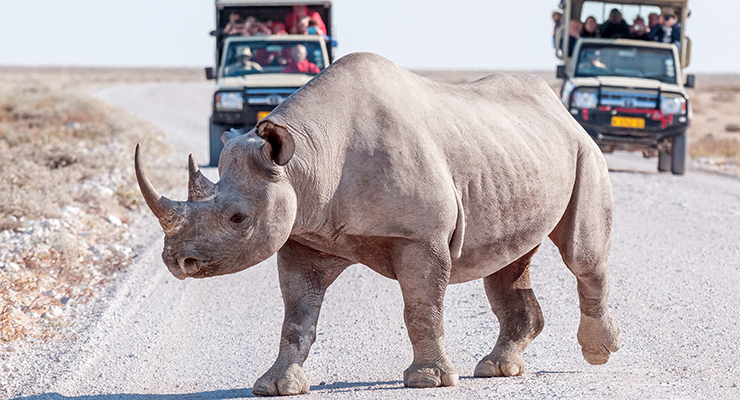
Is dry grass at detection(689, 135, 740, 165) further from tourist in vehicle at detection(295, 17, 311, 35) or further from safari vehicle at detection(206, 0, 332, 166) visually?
safari vehicle at detection(206, 0, 332, 166)

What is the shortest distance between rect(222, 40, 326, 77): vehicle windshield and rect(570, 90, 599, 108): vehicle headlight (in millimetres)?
4512

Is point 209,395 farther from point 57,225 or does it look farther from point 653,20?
point 653,20

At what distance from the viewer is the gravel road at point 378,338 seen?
4879 mm

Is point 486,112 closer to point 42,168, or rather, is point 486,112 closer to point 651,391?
point 651,391

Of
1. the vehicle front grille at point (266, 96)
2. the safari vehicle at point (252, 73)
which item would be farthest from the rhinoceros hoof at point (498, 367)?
the vehicle front grille at point (266, 96)

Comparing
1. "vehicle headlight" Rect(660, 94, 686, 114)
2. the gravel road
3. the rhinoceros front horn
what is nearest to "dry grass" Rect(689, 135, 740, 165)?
"vehicle headlight" Rect(660, 94, 686, 114)

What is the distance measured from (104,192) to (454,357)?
7.08 meters

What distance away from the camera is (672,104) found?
16.5 metres

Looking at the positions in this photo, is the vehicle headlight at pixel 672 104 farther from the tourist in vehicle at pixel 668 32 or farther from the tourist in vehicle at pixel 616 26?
the tourist in vehicle at pixel 616 26

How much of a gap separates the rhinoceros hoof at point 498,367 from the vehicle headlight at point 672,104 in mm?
12306

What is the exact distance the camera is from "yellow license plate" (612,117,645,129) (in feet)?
54.2

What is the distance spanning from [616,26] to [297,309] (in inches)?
592

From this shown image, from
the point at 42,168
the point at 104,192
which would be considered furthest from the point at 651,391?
the point at 42,168

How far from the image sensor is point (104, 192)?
37.7ft
